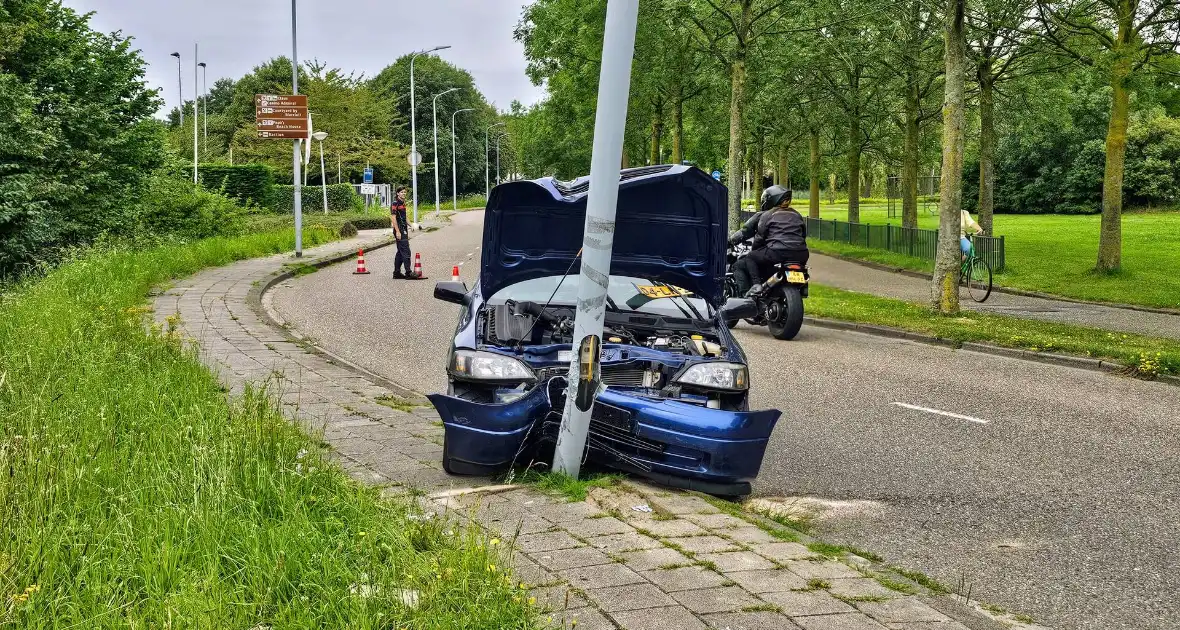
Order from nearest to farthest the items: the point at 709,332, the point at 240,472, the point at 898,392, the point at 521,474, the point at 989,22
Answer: the point at 240,472 → the point at 521,474 → the point at 709,332 → the point at 898,392 → the point at 989,22

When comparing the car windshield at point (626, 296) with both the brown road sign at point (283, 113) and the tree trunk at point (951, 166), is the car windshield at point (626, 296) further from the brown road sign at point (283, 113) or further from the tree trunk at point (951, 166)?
the brown road sign at point (283, 113)

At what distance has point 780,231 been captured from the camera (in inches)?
552

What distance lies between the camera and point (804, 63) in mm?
30781

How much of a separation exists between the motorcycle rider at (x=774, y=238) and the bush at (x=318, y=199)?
4087cm

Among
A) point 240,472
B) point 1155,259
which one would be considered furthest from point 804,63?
point 240,472

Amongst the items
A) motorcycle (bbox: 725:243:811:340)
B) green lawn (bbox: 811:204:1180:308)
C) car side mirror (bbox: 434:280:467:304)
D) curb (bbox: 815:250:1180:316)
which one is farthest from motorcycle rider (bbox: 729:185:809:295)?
green lawn (bbox: 811:204:1180:308)

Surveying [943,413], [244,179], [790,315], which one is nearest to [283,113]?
[790,315]

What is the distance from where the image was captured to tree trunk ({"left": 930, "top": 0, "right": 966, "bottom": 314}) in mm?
16469

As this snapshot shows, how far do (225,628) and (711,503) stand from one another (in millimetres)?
2919

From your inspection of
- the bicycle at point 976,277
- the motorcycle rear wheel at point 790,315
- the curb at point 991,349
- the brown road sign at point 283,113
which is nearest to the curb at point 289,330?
the brown road sign at point 283,113

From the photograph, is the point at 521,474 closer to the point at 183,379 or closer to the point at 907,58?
the point at 183,379

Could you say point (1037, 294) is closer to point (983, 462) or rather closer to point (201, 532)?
point (983, 462)

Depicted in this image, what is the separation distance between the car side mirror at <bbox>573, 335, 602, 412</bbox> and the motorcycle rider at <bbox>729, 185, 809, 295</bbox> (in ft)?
27.1

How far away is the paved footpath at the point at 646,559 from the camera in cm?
403
